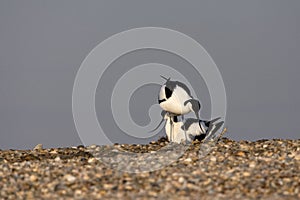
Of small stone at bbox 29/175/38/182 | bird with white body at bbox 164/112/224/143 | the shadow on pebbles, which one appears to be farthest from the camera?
bird with white body at bbox 164/112/224/143

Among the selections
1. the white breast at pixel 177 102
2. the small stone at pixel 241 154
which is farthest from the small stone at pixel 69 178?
the white breast at pixel 177 102

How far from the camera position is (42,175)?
10141 millimetres

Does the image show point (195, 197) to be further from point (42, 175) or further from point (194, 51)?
point (194, 51)

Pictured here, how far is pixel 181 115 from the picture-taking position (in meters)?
13.5

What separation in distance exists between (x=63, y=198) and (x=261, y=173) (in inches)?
116

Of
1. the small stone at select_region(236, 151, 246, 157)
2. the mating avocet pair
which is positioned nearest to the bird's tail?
the mating avocet pair

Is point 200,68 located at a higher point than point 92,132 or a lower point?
higher

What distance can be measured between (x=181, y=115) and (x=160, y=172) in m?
3.63

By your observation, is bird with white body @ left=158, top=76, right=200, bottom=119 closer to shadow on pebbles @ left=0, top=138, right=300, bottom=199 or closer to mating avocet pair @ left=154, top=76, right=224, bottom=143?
mating avocet pair @ left=154, top=76, right=224, bottom=143

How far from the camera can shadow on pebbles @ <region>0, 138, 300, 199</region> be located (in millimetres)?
8836

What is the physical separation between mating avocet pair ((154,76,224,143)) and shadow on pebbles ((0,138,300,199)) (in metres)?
0.40

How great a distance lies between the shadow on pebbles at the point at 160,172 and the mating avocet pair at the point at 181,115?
40cm

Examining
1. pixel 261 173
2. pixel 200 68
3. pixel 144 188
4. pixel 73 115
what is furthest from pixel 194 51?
pixel 144 188

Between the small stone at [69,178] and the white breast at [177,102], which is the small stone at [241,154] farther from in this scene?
the small stone at [69,178]
